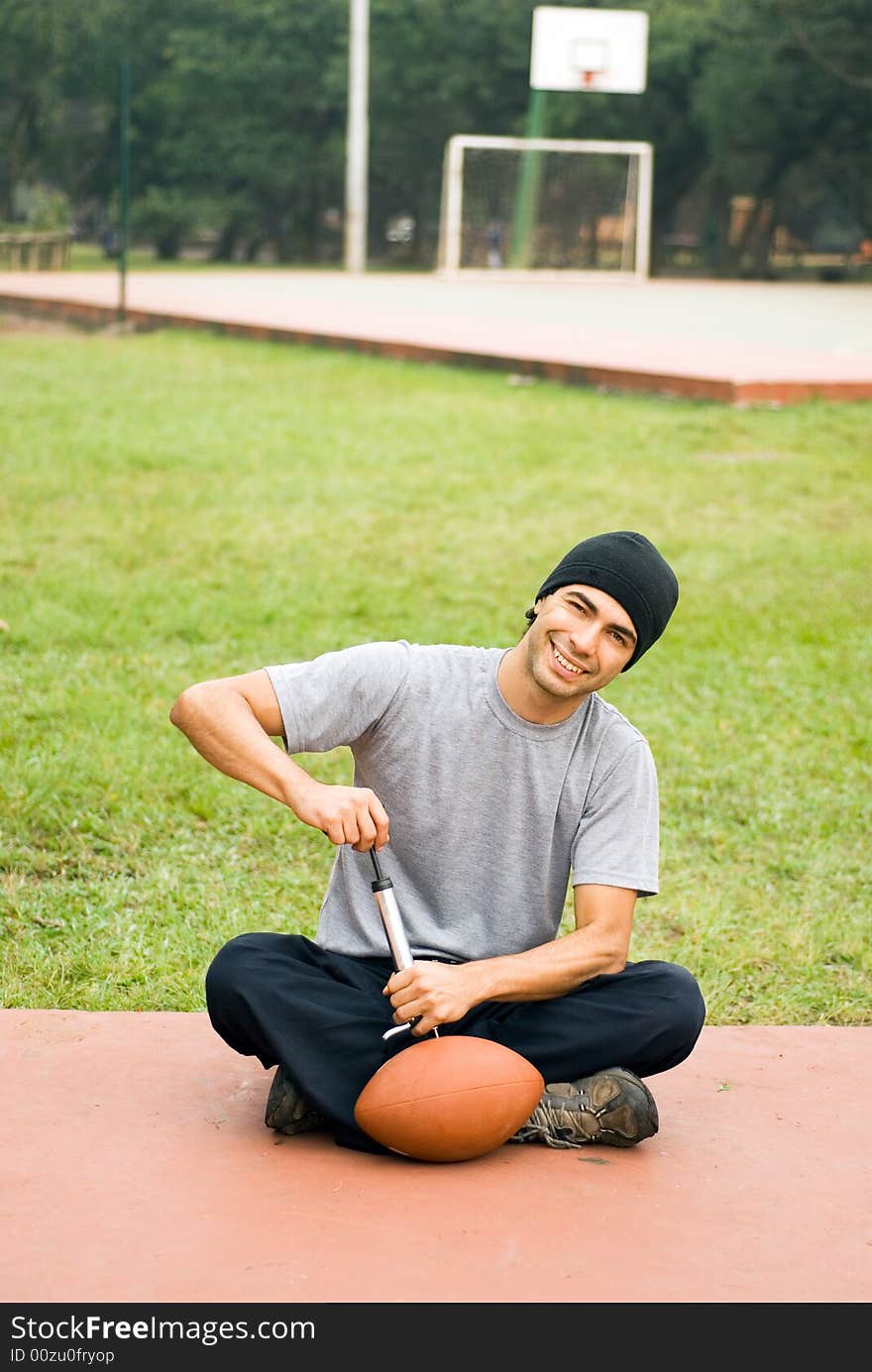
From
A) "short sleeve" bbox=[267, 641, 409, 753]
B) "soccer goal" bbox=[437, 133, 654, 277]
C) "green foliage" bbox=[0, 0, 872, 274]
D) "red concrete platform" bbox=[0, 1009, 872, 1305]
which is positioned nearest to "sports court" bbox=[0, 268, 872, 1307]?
"red concrete platform" bbox=[0, 1009, 872, 1305]

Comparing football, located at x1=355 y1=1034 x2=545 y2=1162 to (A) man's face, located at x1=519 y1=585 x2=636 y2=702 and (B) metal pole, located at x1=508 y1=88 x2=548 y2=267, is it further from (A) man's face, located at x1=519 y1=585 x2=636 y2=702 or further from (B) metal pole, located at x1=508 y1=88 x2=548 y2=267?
(B) metal pole, located at x1=508 y1=88 x2=548 y2=267

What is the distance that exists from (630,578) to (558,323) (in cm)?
1326

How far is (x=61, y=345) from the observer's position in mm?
14648

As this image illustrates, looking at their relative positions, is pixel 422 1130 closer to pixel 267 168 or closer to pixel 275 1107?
pixel 275 1107

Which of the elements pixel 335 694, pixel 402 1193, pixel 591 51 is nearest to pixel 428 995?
pixel 402 1193

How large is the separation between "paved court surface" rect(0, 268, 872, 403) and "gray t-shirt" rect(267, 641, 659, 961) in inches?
315

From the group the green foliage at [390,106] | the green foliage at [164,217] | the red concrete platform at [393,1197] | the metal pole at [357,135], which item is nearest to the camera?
the red concrete platform at [393,1197]

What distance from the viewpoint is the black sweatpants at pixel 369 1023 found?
333 centimetres

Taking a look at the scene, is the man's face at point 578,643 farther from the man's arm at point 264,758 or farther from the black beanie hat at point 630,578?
the man's arm at point 264,758

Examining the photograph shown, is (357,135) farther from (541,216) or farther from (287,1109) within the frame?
(287,1109)

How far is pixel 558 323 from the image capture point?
16.2 metres

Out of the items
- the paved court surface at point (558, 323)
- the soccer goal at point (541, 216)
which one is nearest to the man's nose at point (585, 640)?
the paved court surface at point (558, 323)

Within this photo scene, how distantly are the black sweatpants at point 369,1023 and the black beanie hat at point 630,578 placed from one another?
64 centimetres
